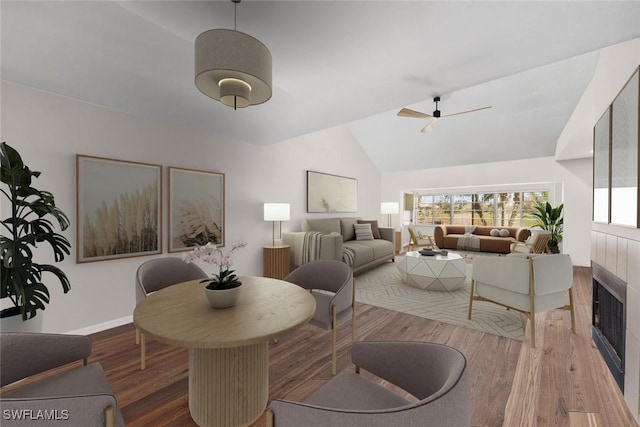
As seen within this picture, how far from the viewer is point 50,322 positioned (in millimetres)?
2375

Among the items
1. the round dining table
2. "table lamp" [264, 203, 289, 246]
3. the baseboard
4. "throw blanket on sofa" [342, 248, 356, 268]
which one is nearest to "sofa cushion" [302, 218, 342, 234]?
"throw blanket on sofa" [342, 248, 356, 268]

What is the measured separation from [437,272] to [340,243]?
4.91ft

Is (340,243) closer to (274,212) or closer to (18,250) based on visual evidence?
(274,212)

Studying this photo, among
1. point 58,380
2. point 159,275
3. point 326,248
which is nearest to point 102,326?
point 159,275

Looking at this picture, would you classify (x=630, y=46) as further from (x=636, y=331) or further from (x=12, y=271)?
(x=12, y=271)

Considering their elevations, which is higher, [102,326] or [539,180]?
[539,180]

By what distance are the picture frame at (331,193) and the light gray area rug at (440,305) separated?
184 cm

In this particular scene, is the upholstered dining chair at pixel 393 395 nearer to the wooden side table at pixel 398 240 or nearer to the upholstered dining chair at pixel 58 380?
the upholstered dining chair at pixel 58 380

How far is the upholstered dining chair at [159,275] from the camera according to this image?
2.07m

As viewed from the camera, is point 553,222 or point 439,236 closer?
point 553,222

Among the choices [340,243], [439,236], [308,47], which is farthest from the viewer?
[439,236]

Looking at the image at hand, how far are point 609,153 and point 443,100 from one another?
3.39 metres

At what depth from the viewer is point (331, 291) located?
7.55 feet

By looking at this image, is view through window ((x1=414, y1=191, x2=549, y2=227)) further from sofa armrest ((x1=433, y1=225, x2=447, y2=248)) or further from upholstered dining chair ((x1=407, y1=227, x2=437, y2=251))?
upholstered dining chair ((x1=407, y1=227, x2=437, y2=251))
